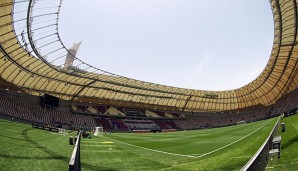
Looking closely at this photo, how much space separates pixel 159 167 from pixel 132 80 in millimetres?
47463

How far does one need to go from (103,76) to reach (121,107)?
83.8ft

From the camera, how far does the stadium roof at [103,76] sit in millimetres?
37872

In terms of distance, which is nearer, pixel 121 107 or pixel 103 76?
pixel 103 76

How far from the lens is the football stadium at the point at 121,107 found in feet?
49.6

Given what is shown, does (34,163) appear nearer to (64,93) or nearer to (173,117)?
(64,93)

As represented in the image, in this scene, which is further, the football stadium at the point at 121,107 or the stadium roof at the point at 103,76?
the stadium roof at the point at 103,76

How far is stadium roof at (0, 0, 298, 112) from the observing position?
3787 centimetres

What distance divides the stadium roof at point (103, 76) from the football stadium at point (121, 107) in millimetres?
161

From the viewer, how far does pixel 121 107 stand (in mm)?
79312

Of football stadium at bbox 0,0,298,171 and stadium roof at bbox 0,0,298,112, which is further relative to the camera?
stadium roof at bbox 0,0,298,112

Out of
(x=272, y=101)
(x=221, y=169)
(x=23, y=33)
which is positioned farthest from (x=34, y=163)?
(x=272, y=101)

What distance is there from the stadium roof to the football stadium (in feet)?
0.53

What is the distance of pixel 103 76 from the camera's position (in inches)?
2164

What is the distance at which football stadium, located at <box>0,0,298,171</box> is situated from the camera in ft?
49.6
